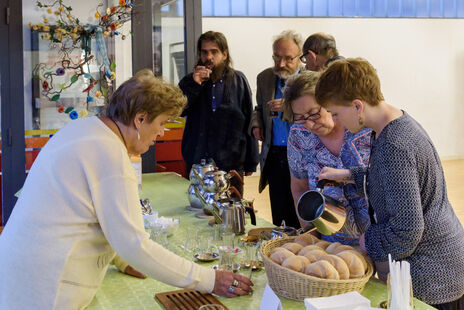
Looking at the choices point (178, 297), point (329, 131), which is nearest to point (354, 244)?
point (329, 131)

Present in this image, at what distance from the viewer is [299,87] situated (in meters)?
2.41

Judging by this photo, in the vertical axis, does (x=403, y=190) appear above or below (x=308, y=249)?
above

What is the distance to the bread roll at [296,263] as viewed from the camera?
1698 millimetres

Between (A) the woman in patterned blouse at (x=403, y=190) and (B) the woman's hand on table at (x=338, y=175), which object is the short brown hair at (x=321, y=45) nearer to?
(B) the woman's hand on table at (x=338, y=175)

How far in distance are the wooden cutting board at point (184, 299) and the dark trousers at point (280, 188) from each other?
209 centimetres

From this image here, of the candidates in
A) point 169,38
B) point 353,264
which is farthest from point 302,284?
point 169,38

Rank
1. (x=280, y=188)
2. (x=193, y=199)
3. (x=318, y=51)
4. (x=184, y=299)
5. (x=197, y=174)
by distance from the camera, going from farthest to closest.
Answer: (x=318, y=51) < (x=280, y=188) < (x=193, y=199) < (x=197, y=174) < (x=184, y=299)

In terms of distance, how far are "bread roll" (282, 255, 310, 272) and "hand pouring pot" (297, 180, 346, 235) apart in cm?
31

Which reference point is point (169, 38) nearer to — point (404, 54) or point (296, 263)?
point (296, 263)

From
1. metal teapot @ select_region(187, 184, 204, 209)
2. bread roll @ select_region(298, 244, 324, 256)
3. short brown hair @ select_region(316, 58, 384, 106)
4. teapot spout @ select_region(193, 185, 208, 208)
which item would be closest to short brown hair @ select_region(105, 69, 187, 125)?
short brown hair @ select_region(316, 58, 384, 106)

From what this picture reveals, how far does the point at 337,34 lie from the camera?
9812 millimetres

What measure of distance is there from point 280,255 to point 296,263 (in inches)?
3.1

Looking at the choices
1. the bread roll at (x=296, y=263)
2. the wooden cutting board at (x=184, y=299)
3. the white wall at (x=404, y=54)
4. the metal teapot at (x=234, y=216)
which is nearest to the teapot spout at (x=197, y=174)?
the metal teapot at (x=234, y=216)

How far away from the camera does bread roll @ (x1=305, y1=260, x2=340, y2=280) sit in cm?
165
